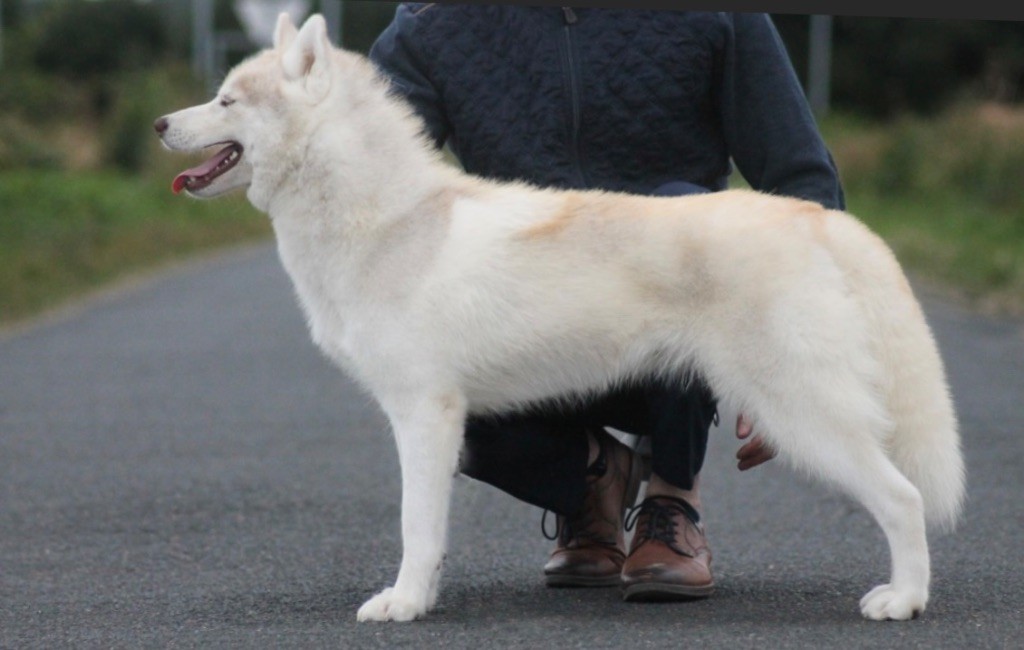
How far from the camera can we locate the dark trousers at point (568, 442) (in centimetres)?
454

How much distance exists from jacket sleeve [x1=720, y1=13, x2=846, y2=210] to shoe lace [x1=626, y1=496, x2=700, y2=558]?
37.2 inches

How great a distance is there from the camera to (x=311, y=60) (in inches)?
165

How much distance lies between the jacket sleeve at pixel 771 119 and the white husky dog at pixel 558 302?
0.54 m

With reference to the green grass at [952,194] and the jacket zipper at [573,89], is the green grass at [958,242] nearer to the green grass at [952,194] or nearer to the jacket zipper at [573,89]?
the green grass at [952,194]

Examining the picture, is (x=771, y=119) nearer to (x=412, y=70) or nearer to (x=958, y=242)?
(x=412, y=70)

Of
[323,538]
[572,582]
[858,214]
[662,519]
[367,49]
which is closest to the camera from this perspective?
[662,519]

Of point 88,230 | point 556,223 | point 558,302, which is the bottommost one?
point 88,230

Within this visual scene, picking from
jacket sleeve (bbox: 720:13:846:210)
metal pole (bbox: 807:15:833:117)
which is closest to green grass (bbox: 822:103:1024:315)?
metal pole (bbox: 807:15:833:117)

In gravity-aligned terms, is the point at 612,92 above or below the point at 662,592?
above

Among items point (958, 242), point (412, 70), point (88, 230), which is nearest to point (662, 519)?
point (412, 70)

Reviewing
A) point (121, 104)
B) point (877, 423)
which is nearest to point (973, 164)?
point (121, 104)

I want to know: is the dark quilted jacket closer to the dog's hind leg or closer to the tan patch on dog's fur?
the tan patch on dog's fur

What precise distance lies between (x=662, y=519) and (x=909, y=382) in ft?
2.82

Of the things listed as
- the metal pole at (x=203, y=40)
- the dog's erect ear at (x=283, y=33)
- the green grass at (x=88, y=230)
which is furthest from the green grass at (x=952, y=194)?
the metal pole at (x=203, y=40)
